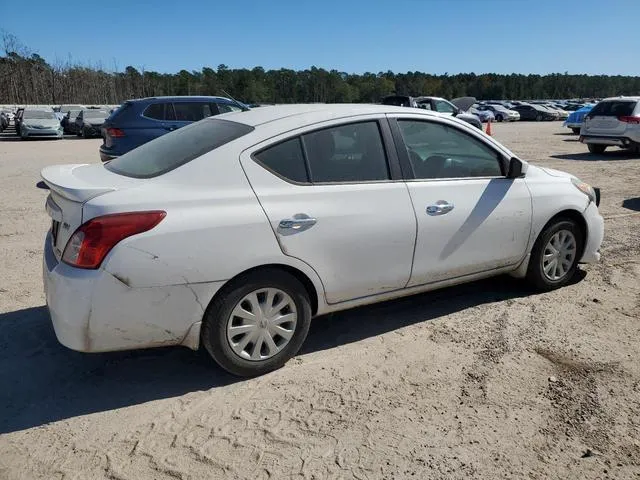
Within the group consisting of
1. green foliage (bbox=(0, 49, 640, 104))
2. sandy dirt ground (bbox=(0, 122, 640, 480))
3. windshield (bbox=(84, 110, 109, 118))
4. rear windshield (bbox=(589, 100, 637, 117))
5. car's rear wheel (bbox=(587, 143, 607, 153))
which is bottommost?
sandy dirt ground (bbox=(0, 122, 640, 480))

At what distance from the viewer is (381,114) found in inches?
156

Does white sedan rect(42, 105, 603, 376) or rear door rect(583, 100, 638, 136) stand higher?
rear door rect(583, 100, 638, 136)

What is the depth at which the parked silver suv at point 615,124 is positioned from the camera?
1501cm

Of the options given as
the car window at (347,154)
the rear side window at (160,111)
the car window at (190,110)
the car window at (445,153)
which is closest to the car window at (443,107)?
the car window at (190,110)

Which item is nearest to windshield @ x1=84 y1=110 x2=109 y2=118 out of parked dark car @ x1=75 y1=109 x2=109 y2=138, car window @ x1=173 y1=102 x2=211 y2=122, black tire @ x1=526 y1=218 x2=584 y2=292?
parked dark car @ x1=75 y1=109 x2=109 y2=138

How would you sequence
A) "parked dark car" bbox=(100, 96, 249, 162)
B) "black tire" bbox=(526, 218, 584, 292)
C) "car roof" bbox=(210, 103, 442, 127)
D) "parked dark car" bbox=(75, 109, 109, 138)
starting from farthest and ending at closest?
"parked dark car" bbox=(75, 109, 109, 138) → "parked dark car" bbox=(100, 96, 249, 162) → "black tire" bbox=(526, 218, 584, 292) → "car roof" bbox=(210, 103, 442, 127)

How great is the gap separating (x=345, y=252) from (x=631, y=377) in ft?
6.42

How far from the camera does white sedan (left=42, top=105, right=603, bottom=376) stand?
301 centimetres

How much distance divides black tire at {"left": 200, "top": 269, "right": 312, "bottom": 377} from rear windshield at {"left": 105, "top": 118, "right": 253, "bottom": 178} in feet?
2.73

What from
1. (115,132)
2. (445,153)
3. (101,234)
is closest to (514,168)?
(445,153)

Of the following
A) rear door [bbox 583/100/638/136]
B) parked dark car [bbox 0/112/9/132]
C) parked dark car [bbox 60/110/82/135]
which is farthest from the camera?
parked dark car [bbox 0/112/9/132]

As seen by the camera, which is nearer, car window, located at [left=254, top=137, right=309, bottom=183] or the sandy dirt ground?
the sandy dirt ground

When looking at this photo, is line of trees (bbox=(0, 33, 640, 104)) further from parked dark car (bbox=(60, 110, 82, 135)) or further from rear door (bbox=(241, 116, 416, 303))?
rear door (bbox=(241, 116, 416, 303))

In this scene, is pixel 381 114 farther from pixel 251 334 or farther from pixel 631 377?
pixel 631 377
